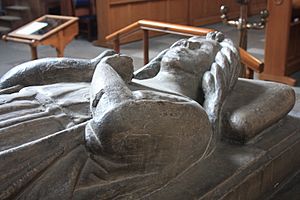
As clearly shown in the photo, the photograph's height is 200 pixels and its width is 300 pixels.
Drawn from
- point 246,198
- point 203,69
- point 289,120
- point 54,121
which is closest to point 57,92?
point 54,121

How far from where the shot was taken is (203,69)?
1815 mm

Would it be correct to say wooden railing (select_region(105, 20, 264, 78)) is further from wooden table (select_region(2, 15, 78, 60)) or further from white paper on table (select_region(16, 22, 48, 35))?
white paper on table (select_region(16, 22, 48, 35))

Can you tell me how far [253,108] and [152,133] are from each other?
60cm

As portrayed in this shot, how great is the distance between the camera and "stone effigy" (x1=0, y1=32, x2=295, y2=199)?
1182 millimetres

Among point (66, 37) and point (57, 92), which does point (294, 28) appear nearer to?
point (66, 37)

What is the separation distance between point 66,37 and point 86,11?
2789 mm

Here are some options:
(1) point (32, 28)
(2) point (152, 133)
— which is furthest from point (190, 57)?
(1) point (32, 28)

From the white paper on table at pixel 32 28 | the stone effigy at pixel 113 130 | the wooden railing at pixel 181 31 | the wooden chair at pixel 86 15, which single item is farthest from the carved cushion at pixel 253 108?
the wooden chair at pixel 86 15

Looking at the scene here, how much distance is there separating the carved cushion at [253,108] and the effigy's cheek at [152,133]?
33cm

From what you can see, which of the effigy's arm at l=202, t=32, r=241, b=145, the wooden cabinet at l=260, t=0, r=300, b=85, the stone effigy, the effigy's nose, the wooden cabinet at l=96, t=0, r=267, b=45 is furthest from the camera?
the wooden cabinet at l=96, t=0, r=267, b=45

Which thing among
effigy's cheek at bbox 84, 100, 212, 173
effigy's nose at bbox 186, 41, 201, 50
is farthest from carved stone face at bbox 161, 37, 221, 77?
effigy's cheek at bbox 84, 100, 212, 173

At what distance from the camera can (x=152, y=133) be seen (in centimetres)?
122

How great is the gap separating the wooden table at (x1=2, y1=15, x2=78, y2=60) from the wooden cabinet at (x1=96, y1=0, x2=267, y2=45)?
1.73 m

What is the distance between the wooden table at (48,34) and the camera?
4023 millimetres
